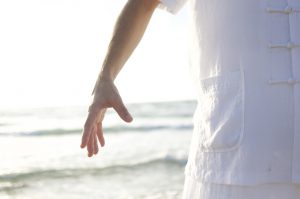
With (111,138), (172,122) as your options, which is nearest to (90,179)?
(111,138)

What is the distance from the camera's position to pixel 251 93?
1622 mm

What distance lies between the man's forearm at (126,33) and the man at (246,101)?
0.15ft

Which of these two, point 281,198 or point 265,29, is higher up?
point 265,29

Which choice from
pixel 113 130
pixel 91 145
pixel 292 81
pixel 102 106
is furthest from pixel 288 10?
pixel 113 130

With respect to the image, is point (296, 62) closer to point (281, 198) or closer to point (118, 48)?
point (281, 198)

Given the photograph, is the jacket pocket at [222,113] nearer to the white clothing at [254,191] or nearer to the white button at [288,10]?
the white clothing at [254,191]

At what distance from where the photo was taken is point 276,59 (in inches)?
64.1

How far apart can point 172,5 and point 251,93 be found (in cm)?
37

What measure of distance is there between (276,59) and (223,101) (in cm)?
19

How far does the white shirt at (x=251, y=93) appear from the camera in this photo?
5.25 feet

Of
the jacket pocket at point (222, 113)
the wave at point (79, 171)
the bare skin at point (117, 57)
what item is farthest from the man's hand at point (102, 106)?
the wave at point (79, 171)

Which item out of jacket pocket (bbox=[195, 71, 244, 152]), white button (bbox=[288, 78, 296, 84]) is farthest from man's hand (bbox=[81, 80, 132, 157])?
white button (bbox=[288, 78, 296, 84])

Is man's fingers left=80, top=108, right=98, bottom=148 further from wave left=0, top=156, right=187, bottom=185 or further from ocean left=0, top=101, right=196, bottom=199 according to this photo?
wave left=0, top=156, right=187, bottom=185

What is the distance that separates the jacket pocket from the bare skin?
0.73 feet
